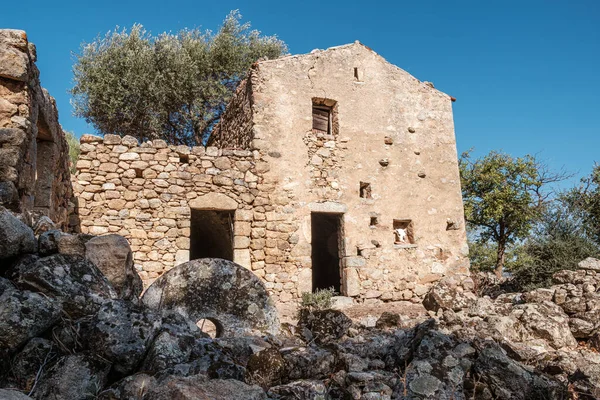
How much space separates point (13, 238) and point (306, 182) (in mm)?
7304

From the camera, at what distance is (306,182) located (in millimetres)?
9766

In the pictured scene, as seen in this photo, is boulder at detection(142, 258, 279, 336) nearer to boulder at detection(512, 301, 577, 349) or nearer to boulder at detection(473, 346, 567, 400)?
boulder at detection(473, 346, 567, 400)

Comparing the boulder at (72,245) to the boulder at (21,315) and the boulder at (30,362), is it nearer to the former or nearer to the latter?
the boulder at (21,315)

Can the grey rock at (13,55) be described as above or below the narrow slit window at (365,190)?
above

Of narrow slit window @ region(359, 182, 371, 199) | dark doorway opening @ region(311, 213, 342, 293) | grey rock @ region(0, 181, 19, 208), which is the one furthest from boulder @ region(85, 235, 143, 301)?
dark doorway opening @ region(311, 213, 342, 293)

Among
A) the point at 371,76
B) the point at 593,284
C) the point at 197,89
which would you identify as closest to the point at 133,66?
the point at 197,89

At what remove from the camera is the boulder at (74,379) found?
226cm

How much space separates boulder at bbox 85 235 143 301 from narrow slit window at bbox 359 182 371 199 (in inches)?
292

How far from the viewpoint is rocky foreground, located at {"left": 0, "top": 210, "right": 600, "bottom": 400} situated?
2328 millimetres

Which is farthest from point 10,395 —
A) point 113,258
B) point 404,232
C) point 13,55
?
point 404,232

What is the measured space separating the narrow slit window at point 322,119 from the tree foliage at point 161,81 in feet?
27.0

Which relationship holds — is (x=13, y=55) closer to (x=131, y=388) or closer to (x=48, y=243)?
(x=48, y=243)

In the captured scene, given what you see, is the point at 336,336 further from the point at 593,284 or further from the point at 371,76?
the point at 371,76

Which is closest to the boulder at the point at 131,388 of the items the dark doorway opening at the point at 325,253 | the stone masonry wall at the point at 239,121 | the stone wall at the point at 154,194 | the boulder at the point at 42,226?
the boulder at the point at 42,226
